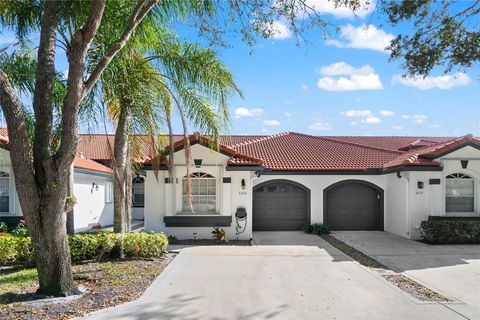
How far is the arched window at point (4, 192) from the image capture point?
1569cm

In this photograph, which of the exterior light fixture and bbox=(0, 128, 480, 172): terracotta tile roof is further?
bbox=(0, 128, 480, 172): terracotta tile roof

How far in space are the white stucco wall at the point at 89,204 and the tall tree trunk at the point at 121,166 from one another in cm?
747

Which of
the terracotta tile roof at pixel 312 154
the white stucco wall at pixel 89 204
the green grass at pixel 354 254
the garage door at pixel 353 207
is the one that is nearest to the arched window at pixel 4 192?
the white stucco wall at pixel 89 204

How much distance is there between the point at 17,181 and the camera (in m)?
7.61

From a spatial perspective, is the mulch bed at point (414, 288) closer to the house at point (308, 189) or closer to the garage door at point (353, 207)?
the house at point (308, 189)

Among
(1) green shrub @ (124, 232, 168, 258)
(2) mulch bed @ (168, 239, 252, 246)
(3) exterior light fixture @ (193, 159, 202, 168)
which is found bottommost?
(2) mulch bed @ (168, 239, 252, 246)

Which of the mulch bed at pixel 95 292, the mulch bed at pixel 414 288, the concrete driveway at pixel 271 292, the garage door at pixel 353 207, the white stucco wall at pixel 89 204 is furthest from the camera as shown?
the white stucco wall at pixel 89 204

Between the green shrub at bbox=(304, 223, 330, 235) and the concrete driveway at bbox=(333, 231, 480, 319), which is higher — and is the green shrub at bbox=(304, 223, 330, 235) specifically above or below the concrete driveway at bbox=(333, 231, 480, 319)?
above

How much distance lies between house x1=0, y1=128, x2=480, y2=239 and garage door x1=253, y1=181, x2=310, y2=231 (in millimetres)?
43

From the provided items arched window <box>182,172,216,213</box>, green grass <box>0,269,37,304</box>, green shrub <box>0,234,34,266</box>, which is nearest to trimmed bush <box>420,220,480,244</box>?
arched window <box>182,172,216,213</box>

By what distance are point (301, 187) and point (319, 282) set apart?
8.86 meters

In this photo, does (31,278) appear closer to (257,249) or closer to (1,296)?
(1,296)

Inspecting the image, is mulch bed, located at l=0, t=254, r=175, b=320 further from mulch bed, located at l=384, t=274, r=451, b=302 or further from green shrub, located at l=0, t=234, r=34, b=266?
mulch bed, located at l=384, t=274, r=451, b=302

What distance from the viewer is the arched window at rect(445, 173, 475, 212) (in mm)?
15914
